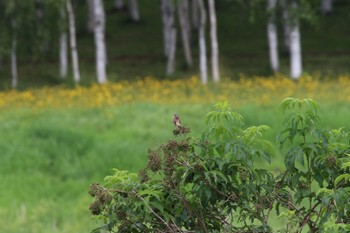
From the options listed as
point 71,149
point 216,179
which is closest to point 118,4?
point 71,149

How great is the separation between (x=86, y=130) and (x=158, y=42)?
1048 inches

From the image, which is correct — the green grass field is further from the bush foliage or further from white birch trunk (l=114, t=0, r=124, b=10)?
white birch trunk (l=114, t=0, r=124, b=10)

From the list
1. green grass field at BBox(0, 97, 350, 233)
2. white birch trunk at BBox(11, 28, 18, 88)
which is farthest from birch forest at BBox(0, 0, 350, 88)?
green grass field at BBox(0, 97, 350, 233)

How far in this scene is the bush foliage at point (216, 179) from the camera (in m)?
4.32

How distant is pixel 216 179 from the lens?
4.22 meters

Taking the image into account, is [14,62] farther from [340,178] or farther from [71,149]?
[340,178]

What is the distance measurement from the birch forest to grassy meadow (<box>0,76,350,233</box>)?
4.56 m

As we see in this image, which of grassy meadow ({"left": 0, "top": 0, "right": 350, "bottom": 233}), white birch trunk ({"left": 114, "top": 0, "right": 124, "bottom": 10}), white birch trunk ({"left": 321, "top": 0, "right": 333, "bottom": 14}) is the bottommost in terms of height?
grassy meadow ({"left": 0, "top": 0, "right": 350, "bottom": 233})

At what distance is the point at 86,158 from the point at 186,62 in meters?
20.4

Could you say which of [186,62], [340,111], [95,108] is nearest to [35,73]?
[186,62]

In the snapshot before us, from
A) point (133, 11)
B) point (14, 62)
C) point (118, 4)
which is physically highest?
point (118, 4)

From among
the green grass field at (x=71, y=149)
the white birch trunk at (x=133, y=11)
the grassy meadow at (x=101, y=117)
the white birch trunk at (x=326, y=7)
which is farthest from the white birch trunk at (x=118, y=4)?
the green grass field at (x=71, y=149)

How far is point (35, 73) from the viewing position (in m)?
34.4

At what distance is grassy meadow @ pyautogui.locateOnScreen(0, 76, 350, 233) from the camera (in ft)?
38.2
